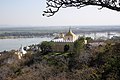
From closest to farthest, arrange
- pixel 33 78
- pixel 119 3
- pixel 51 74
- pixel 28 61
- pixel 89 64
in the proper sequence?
pixel 119 3 < pixel 33 78 < pixel 51 74 < pixel 89 64 < pixel 28 61

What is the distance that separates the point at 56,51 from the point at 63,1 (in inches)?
1268

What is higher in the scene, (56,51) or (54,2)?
(54,2)

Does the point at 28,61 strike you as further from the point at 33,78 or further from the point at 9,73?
the point at 33,78

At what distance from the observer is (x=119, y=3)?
3785mm

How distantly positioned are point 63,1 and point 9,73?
19.6m

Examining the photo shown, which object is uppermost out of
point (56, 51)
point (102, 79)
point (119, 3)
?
point (119, 3)

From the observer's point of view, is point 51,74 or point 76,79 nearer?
point 76,79

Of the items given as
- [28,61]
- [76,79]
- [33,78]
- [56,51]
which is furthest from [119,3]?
[56,51]

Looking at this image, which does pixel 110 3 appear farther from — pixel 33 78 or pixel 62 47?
pixel 62 47

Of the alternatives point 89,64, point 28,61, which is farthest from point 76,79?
point 28,61

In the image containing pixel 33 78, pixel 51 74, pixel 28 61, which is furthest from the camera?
pixel 28 61

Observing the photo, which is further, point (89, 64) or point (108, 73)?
point (89, 64)

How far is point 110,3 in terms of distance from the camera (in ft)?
12.7

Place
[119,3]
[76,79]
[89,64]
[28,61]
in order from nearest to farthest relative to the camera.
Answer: [119,3]
[76,79]
[89,64]
[28,61]
